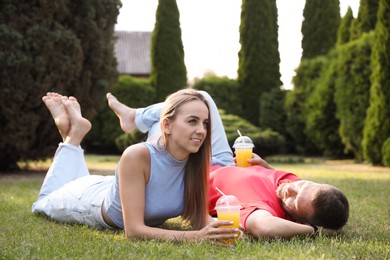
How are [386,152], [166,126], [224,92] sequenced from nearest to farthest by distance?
[166,126], [386,152], [224,92]

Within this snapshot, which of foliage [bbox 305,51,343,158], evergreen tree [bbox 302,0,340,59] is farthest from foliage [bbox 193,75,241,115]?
foliage [bbox 305,51,343,158]

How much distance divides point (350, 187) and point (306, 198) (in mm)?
4314

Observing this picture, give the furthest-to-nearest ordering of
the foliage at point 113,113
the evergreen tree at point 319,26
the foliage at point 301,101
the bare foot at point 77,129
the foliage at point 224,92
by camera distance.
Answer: the evergreen tree at point 319,26 < the foliage at point 224,92 < the foliage at point 113,113 < the foliage at point 301,101 < the bare foot at point 77,129

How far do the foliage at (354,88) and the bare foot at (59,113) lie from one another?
1026cm

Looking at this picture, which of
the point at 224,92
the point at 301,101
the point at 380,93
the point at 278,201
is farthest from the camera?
the point at 224,92

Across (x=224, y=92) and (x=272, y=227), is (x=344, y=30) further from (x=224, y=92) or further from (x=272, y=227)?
(x=272, y=227)

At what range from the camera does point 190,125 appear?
3590 mm

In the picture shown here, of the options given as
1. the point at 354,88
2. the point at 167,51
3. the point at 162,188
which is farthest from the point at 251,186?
the point at 167,51

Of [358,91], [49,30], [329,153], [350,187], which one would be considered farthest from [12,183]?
[329,153]

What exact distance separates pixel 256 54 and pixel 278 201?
15.2 meters

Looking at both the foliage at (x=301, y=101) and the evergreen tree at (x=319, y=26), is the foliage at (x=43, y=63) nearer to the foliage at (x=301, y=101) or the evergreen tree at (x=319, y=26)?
the foliage at (x=301, y=101)

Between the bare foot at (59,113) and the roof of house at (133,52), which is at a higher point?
the roof of house at (133,52)

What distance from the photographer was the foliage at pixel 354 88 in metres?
14.4

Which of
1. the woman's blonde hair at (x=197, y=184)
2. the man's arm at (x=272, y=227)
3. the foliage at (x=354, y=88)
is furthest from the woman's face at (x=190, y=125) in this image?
the foliage at (x=354, y=88)
